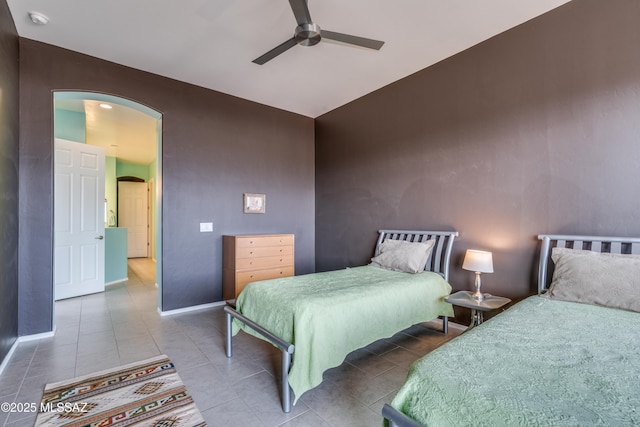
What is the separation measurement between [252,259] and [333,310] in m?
2.25

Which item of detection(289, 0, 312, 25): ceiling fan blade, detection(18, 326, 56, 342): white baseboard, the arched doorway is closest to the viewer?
detection(289, 0, 312, 25): ceiling fan blade

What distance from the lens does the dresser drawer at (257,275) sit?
4.00 m

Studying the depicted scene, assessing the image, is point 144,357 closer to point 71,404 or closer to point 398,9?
point 71,404

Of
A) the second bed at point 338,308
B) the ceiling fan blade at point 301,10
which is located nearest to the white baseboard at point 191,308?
the second bed at point 338,308

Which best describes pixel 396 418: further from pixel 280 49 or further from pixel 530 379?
pixel 280 49

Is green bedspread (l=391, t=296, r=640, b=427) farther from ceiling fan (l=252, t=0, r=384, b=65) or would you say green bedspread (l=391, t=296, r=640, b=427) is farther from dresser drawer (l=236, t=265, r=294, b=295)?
dresser drawer (l=236, t=265, r=294, b=295)

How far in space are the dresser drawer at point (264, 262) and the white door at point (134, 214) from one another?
22.5 feet

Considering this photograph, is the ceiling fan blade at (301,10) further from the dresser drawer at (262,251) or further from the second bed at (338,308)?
the dresser drawer at (262,251)

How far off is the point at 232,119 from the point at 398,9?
2.81 meters

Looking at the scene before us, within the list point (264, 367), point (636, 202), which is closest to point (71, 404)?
point (264, 367)

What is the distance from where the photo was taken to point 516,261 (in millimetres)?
2920

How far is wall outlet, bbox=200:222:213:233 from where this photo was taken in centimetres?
423

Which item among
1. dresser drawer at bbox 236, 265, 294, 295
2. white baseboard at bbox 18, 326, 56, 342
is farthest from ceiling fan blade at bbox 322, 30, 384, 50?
white baseboard at bbox 18, 326, 56, 342

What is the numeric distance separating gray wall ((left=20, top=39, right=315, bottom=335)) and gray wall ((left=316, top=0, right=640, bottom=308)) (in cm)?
148
